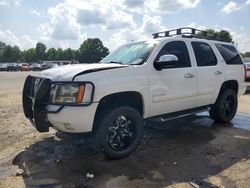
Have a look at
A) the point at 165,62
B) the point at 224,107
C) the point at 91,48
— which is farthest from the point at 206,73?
the point at 91,48

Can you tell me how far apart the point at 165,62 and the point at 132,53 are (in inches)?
30.3

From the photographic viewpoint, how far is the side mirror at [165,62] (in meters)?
5.06

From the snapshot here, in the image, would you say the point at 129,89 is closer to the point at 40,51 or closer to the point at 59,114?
the point at 59,114

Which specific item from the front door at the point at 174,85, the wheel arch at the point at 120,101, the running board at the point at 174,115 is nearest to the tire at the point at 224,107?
the running board at the point at 174,115

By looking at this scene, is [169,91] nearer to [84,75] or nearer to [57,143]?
[84,75]

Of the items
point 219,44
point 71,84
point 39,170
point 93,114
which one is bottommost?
point 39,170

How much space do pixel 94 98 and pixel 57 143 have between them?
1.80 meters

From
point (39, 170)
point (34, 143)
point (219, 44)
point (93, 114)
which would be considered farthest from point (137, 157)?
point (219, 44)

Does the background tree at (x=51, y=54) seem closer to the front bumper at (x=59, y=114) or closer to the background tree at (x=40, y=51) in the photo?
the background tree at (x=40, y=51)

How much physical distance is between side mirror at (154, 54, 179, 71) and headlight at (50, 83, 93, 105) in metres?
1.38

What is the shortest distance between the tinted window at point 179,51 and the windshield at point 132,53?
1.04 feet

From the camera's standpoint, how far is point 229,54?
7.06 metres

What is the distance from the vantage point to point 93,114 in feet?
14.4

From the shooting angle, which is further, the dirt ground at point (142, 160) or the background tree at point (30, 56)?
the background tree at point (30, 56)
